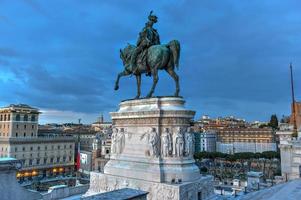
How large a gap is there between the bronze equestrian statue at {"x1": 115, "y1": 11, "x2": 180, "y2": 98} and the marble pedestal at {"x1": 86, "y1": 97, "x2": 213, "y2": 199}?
1.53 m

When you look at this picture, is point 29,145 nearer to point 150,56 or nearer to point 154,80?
point 154,80

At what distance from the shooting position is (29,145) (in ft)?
180

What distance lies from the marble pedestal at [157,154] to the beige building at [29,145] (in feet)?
141

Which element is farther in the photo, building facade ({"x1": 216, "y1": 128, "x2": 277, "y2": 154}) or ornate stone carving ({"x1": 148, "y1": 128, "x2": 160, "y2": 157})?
building facade ({"x1": 216, "y1": 128, "x2": 277, "y2": 154})

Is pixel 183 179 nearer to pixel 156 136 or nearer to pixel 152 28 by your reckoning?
pixel 156 136

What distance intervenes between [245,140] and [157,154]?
277ft

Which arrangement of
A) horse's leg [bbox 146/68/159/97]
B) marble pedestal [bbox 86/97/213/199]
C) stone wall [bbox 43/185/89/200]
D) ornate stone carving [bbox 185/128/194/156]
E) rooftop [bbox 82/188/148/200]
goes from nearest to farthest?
rooftop [bbox 82/188/148/200]
marble pedestal [bbox 86/97/213/199]
ornate stone carving [bbox 185/128/194/156]
horse's leg [bbox 146/68/159/97]
stone wall [bbox 43/185/89/200]

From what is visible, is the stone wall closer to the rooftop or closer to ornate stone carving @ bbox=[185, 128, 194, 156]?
ornate stone carving @ bbox=[185, 128, 194, 156]

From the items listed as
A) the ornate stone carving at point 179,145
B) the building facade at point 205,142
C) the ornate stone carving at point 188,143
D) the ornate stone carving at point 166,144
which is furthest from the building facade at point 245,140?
the ornate stone carving at point 166,144

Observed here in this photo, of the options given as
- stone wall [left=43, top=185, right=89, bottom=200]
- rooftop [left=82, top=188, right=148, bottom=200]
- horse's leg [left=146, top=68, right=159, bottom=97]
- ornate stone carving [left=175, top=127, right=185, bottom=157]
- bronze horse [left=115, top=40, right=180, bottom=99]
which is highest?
bronze horse [left=115, top=40, right=180, bottom=99]

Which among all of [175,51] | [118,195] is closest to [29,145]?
[175,51]

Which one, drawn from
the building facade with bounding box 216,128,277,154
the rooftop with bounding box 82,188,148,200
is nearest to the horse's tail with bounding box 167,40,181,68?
the rooftop with bounding box 82,188,148,200

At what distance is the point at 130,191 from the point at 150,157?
268 inches

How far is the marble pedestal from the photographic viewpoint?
41.0ft
